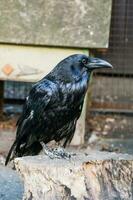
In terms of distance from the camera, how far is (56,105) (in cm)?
604

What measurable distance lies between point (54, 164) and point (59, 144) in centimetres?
92

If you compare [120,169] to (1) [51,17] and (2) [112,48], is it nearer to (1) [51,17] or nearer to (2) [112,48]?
(1) [51,17]

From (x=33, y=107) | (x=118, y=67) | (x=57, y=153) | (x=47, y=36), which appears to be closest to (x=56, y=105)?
(x=33, y=107)

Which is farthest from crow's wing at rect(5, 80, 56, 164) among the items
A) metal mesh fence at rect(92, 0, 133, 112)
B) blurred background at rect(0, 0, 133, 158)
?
metal mesh fence at rect(92, 0, 133, 112)

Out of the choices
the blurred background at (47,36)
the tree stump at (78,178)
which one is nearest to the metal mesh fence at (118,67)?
the blurred background at (47,36)

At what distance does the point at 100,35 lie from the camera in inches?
328

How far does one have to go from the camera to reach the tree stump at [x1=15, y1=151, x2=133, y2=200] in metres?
5.48

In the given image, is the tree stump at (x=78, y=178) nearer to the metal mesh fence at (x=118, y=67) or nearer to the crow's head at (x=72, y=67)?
the crow's head at (x=72, y=67)

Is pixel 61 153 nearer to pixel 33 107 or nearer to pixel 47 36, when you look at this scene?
pixel 33 107

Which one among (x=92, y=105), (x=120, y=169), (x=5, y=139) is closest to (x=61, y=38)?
(x=5, y=139)

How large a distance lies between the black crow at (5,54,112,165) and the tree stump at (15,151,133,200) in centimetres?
49

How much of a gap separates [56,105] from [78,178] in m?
0.79

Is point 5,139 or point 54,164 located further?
point 5,139

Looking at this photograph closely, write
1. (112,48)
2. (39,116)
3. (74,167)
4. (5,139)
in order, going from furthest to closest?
(112,48), (5,139), (39,116), (74,167)
